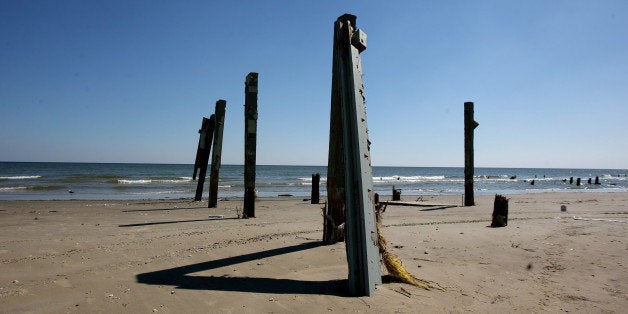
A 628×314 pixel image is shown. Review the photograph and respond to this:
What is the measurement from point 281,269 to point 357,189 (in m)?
1.69

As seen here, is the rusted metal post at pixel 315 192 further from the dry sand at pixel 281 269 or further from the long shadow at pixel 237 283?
the long shadow at pixel 237 283

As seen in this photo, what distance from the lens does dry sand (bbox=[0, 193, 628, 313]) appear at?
357 centimetres

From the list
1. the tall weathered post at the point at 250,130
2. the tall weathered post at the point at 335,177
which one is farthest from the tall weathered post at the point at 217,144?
the tall weathered post at the point at 335,177

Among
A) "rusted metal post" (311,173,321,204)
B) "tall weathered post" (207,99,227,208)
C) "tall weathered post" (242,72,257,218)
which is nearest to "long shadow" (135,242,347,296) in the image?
"tall weathered post" (242,72,257,218)

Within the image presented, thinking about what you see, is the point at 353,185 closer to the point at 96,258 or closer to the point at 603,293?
the point at 603,293

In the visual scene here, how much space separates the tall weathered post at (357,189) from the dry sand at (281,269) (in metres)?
0.23

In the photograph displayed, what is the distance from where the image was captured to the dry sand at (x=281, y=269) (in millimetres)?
3574

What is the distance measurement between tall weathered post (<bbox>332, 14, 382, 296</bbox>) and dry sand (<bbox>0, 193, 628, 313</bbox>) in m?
0.23

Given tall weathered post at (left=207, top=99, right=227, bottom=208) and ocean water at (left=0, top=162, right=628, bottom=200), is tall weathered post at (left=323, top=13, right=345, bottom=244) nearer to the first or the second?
tall weathered post at (left=207, top=99, right=227, bottom=208)

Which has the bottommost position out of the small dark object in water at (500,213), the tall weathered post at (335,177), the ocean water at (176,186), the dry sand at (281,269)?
the ocean water at (176,186)

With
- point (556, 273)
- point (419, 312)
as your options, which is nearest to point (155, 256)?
point (419, 312)

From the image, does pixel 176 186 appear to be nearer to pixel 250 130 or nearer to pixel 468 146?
pixel 250 130

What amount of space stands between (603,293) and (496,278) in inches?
42.7

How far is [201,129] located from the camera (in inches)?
549
